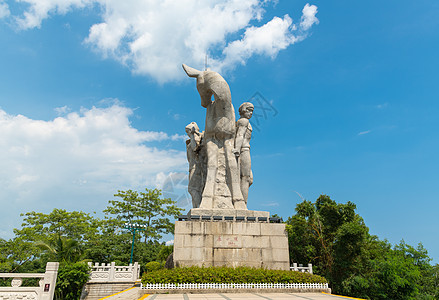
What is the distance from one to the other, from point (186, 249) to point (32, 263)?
51.6 feet

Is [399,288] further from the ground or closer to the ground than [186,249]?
closer to the ground

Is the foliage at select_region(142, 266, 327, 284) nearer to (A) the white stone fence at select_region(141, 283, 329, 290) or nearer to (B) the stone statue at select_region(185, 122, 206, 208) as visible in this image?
(A) the white stone fence at select_region(141, 283, 329, 290)

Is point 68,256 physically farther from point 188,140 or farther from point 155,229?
point 155,229

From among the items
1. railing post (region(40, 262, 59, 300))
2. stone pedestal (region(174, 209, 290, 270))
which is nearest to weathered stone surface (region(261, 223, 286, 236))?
stone pedestal (region(174, 209, 290, 270))

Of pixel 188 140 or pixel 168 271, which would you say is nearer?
pixel 168 271

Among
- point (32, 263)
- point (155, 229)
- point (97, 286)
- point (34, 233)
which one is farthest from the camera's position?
point (155, 229)

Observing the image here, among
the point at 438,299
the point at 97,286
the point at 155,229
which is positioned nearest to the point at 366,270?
the point at 438,299

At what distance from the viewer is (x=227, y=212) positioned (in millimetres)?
9406

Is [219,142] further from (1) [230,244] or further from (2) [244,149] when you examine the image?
(1) [230,244]

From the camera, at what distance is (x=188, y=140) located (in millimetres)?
11875

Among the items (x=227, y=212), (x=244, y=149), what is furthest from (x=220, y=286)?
(x=244, y=149)

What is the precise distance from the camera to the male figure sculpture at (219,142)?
10156 mm

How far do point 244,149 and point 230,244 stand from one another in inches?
150

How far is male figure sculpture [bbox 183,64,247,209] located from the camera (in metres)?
10.2
